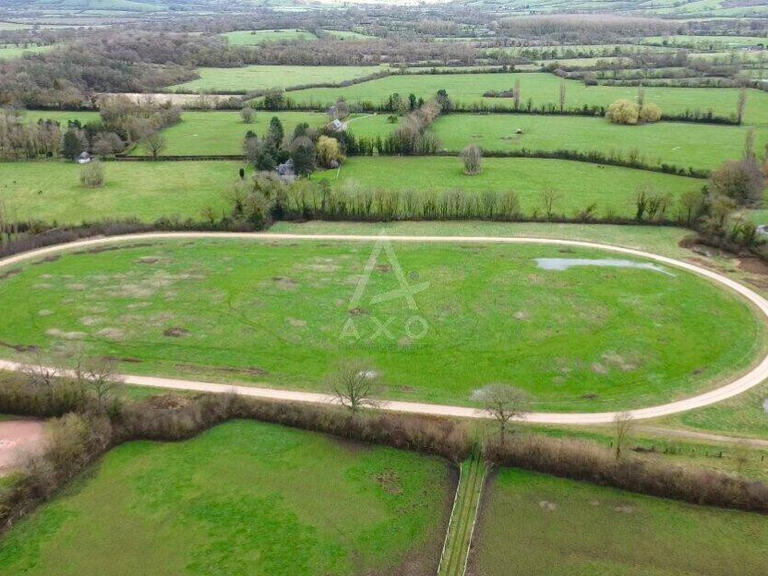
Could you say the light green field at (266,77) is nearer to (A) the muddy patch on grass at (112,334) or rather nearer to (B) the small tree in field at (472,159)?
(B) the small tree in field at (472,159)

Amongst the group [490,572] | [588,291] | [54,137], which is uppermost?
[54,137]

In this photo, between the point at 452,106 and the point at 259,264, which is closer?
the point at 259,264

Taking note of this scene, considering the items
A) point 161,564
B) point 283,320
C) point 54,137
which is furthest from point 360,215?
point 54,137

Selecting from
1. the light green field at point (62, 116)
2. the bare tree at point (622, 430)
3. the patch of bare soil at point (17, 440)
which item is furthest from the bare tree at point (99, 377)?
the light green field at point (62, 116)

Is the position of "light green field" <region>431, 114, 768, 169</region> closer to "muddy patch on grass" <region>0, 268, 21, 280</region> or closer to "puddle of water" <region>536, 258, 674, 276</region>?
"puddle of water" <region>536, 258, 674, 276</region>

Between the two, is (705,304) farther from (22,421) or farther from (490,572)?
(22,421)

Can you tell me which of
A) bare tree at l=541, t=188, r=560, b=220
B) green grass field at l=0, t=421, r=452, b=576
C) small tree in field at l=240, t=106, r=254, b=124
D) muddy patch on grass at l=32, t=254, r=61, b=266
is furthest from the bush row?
small tree in field at l=240, t=106, r=254, b=124

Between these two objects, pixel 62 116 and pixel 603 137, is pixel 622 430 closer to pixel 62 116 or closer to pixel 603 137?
pixel 603 137
